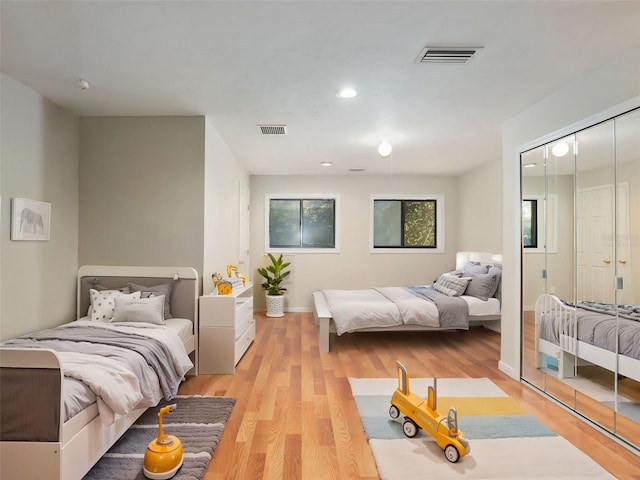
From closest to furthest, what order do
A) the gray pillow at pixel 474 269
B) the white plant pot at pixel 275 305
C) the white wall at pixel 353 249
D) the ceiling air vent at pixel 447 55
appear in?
the ceiling air vent at pixel 447 55 → the gray pillow at pixel 474 269 → the white plant pot at pixel 275 305 → the white wall at pixel 353 249

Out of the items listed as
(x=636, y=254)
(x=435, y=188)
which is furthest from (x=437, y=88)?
(x=435, y=188)

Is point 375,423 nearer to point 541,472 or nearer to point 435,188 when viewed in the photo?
point 541,472

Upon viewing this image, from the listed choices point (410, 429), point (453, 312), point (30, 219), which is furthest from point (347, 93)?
point (453, 312)

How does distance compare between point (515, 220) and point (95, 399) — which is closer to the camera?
point (95, 399)

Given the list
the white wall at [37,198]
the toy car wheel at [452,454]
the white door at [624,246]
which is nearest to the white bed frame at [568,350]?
the white door at [624,246]

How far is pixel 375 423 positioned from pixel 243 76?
271 centimetres

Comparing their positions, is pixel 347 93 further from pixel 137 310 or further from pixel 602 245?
pixel 137 310

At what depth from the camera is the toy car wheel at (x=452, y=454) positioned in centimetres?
217

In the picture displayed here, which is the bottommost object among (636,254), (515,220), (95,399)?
(95,399)

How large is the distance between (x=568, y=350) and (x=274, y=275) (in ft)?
15.4

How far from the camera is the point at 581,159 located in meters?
2.84

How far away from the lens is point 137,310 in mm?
3246

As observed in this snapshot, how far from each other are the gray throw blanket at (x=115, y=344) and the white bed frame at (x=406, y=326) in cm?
197

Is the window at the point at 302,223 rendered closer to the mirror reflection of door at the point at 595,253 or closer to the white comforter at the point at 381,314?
the white comforter at the point at 381,314
